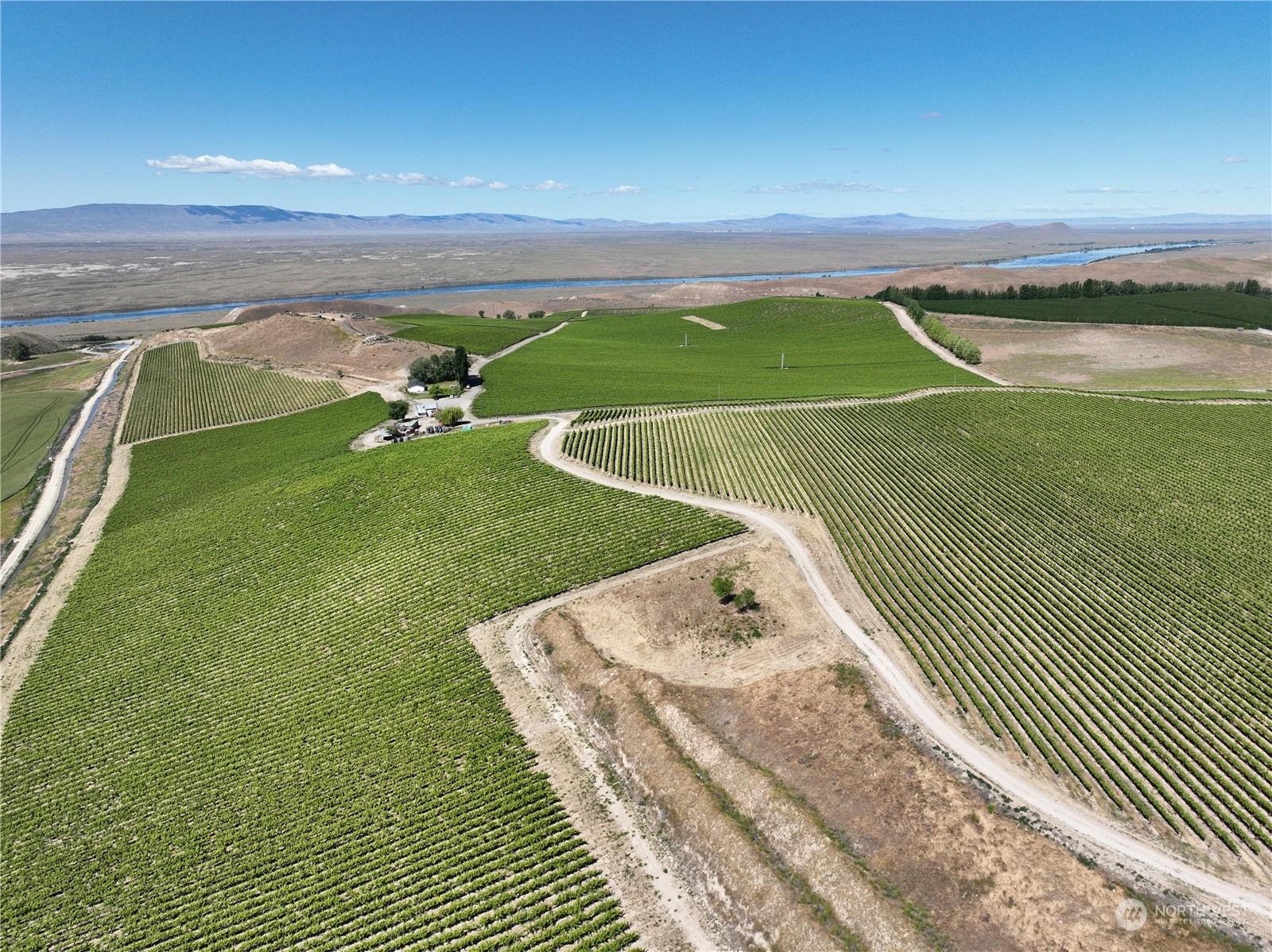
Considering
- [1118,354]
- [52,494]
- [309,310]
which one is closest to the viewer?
Result: [52,494]

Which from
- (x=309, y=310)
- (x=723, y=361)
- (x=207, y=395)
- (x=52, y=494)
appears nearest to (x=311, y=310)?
(x=309, y=310)

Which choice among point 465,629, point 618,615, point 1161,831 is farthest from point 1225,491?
point 465,629

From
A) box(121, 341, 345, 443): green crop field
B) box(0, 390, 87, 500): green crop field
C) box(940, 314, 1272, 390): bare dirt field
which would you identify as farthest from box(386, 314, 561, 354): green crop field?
box(940, 314, 1272, 390): bare dirt field

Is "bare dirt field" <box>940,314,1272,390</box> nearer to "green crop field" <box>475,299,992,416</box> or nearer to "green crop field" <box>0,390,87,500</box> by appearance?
"green crop field" <box>475,299,992,416</box>

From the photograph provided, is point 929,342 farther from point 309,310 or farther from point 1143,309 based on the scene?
point 309,310

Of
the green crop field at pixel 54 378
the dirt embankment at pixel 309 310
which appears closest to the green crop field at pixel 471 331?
the dirt embankment at pixel 309 310
